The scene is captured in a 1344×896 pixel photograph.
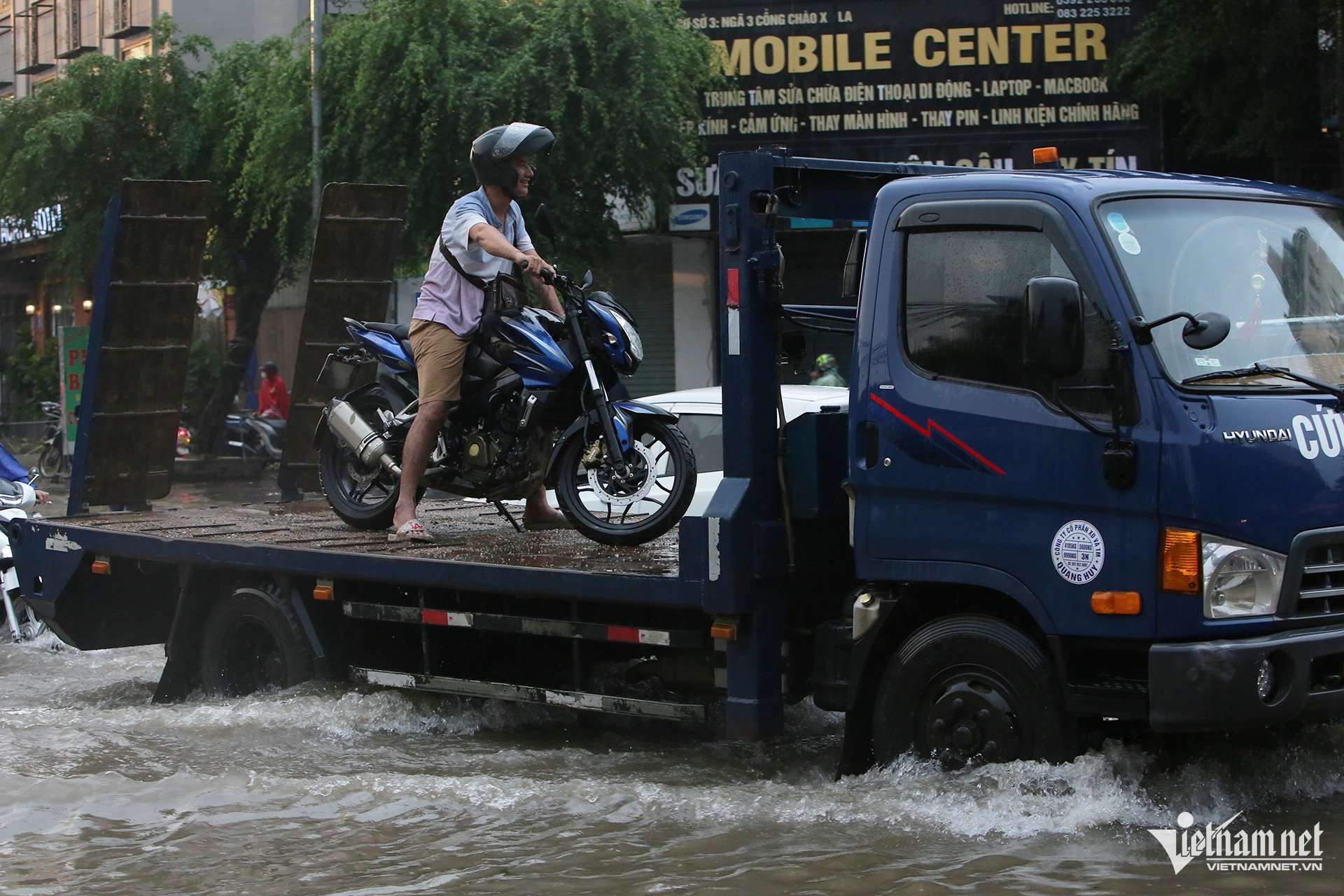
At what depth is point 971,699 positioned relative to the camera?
16.3 ft

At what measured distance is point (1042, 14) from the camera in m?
19.6

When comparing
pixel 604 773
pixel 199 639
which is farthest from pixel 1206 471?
pixel 199 639

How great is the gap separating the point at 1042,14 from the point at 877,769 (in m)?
16.1

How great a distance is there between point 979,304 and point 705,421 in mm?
4184

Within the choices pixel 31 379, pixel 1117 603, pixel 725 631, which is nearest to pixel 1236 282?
pixel 1117 603

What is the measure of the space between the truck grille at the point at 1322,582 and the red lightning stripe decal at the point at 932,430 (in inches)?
35.2

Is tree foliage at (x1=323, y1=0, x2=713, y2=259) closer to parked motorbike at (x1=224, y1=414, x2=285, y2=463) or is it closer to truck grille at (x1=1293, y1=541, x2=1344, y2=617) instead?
parked motorbike at (x1=224, y1=414, x2=285, y2=463)

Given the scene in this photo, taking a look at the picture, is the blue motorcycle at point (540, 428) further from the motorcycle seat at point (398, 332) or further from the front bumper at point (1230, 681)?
the front bumper at point (1230, 681)

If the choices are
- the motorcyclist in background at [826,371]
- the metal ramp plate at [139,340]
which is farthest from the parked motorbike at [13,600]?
the motorcyclist in background at [826,371]

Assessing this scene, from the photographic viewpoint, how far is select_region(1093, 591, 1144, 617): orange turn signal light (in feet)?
15.1

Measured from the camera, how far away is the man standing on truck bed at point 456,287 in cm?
696

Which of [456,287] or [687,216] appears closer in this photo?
[456,287]

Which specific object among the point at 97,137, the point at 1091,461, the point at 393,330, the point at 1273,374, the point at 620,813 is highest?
the point at 97,137

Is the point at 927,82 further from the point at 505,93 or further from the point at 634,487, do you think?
the point at 634,487
